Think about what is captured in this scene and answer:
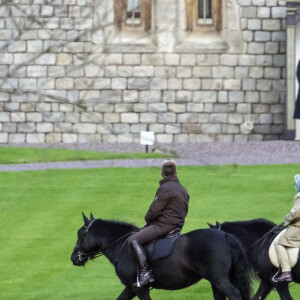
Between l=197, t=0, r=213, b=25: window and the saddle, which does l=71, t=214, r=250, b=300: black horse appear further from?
l=197, t=0, r=213, b=25: window

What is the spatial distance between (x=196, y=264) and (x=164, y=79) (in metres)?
23.1

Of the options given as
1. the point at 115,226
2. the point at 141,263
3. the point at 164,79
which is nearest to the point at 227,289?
the point at 141,263

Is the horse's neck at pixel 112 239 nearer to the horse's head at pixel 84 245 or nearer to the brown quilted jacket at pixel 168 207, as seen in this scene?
the horse's head at pixel 84 245

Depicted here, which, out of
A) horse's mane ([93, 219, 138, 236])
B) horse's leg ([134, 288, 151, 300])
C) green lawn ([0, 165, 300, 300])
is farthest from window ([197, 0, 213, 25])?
horse's leg ([134, 288, 151, 300])

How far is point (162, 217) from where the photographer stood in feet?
43.7

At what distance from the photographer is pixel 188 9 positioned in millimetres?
36031

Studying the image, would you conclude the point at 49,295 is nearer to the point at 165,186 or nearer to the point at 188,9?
the point at 165,186

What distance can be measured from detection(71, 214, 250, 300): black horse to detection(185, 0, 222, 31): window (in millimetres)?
23045

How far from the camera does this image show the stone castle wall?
116 feet

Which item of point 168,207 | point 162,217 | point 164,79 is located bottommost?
point 164,79

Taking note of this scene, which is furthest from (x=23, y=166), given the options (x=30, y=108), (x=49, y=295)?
(x=49, y=295)

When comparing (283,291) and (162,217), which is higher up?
(162,217)

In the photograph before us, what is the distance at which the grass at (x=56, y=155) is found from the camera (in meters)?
31.4

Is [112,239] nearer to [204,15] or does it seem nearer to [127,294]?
[127,294]
